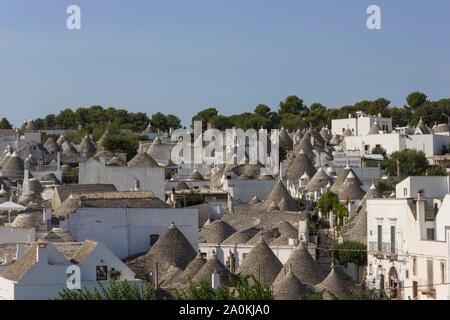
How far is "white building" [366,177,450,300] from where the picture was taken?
111 feet

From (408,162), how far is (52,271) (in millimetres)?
52305

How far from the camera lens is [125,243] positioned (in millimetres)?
41719

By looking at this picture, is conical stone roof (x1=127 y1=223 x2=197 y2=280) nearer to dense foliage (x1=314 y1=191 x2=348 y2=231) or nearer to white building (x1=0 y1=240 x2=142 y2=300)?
white building (x1=0 y1=240 x2=142 y2=300)

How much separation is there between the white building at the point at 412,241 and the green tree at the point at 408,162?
37021 millimetres

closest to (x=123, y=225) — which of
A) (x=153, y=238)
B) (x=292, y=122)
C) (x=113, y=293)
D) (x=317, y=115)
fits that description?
(x=153, y=238)

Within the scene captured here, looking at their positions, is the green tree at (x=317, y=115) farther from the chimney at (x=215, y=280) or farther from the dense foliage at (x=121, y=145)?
the chimney at (x=215, y=280)

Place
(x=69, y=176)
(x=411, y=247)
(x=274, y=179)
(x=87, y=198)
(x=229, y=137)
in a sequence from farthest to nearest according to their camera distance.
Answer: (x=229, y=137)
(x=69, y=176)
(x=274, y=179)
(x=87, y=198)
(x=411, y=247)

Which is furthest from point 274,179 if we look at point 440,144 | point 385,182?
point 440,144

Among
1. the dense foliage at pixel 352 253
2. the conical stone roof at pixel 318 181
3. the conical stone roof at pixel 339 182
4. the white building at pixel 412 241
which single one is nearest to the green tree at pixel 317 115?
the conical stone roof at pixel 318 181

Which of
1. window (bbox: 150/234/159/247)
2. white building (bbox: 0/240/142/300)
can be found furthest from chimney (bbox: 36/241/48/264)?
window (bbox: 150/234/159/247)

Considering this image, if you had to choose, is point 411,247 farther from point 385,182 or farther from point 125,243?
point 385,182

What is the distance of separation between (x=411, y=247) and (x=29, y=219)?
14154 millimetres

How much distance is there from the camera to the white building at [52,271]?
30.8 metres

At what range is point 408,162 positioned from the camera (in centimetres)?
8094
